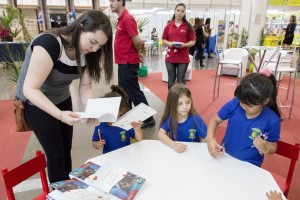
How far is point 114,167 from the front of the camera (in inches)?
42.4

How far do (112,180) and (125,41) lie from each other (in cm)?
199

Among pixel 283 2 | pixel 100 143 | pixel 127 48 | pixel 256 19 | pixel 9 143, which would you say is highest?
pixel 283 2

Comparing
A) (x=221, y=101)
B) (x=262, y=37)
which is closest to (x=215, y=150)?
(x=221, y=101)

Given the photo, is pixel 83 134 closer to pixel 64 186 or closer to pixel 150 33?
pixel 64 186

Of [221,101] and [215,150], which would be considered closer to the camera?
[215,150]

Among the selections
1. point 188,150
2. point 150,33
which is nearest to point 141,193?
point 188,150

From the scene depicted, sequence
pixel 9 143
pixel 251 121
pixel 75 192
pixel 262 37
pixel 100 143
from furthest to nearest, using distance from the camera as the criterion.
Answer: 1. pixel 262 37
2. pixel 9 143
3. pixel 100 143
4. pixel 251 121
5. pixel 75 192

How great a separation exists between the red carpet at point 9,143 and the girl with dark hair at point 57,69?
39.7 inches

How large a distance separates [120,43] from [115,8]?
0.38 metres

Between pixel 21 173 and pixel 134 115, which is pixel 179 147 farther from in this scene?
pixel 21 173

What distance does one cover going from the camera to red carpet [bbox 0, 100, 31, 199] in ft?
7.50

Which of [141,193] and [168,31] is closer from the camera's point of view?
[141,193]

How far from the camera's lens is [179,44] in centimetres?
315

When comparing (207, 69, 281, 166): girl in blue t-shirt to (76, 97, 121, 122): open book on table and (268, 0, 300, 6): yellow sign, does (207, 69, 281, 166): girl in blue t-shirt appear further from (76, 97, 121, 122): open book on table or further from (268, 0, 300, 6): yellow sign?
(268, 0, 300, 6): yellow sign
